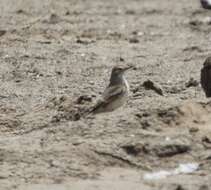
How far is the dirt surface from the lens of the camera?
31.4ft

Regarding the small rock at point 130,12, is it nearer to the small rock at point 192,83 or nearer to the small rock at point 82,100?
the small rock at point 192,83

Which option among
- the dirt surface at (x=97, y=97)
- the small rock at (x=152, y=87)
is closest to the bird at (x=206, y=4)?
the dirt surface at (x=97, y=97)

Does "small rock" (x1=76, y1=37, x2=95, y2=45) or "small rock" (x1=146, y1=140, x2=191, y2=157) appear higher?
Result: "small rock" (x1=146, y1=140, x2=191, y2=157)

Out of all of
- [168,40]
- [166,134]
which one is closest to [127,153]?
[166,134]

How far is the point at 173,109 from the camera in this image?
34.6 ft

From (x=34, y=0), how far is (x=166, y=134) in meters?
17.1

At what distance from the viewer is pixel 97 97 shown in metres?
13.5

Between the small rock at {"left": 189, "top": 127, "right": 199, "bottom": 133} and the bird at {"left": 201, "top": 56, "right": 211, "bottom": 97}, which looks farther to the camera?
the bird at {"left": 201, "top": 56, "right": 211, "bottom": 97}

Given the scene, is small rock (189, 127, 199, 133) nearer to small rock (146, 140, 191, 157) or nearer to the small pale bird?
small rock (146, 140, 191, 157)

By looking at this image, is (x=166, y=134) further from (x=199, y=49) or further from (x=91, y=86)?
(x=199, y=49)

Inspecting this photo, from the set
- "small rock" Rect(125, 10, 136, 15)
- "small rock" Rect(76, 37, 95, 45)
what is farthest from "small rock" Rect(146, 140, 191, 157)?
"small rock" Rect(125, 10, 136, 15)

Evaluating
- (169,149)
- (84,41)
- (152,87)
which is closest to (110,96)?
(152,87)

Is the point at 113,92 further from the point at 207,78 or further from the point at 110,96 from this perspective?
the point at 207,78

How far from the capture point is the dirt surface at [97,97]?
959 cm
